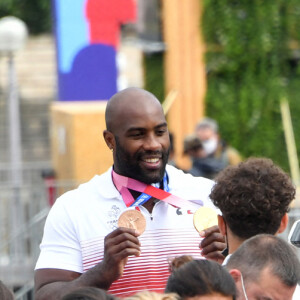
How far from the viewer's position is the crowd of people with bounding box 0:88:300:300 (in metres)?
3.95

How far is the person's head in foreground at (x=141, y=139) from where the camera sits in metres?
4.28

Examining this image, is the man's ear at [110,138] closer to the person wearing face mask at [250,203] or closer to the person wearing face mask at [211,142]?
the person wearing face mask at [250,203]

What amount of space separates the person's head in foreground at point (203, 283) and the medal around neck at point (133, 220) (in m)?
0.80

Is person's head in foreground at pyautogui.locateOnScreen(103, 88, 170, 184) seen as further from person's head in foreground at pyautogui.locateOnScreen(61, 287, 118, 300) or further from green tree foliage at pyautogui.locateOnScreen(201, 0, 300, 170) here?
green tree foliage at pyautogui.locateOnScreen(201, 0, 300, 170)

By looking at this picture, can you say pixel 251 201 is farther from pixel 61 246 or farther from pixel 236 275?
pixel 61 246

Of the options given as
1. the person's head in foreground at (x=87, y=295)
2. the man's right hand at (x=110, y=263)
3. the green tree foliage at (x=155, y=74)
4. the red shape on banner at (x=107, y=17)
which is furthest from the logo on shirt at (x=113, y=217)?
the green tree foliage at (x=155, y=74)

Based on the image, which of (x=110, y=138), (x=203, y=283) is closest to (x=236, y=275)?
(x=203, y=283)

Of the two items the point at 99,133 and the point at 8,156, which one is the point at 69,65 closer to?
the point at 99,133

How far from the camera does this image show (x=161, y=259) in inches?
168

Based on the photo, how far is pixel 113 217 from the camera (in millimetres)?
4270

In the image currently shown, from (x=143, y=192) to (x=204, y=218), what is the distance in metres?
0.28

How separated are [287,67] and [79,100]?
6363 millimetres

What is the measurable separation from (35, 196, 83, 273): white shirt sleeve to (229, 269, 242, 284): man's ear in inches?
38.9

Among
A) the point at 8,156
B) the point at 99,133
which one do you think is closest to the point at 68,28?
the point at 99,133
